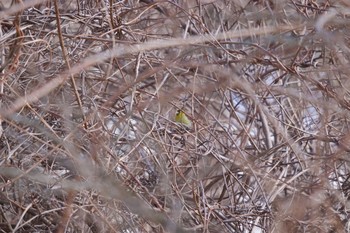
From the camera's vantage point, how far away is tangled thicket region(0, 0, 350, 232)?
1943mm

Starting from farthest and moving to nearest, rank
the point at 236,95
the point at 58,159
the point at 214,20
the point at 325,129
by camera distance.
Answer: the point at 214,20
the point at 236,95
the point at 325,129
the point at 58,159

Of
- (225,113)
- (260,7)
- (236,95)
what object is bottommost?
(225,113)

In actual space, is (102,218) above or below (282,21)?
below

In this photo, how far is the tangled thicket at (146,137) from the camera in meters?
1.94

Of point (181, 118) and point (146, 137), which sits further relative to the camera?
point (181, 118)

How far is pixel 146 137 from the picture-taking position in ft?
6.68

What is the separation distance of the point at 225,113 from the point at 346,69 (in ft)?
3.20

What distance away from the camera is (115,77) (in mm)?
2391

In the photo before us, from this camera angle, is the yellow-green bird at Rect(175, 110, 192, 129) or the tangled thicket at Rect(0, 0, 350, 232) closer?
the tangled thicket at Rect(0, 0, 350, 232)

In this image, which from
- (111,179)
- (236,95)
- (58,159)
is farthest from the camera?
(236,95)

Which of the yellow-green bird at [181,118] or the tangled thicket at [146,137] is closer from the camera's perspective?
the tangled thicket at [146,137]

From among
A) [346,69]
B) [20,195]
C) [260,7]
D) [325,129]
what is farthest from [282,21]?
[20,195]

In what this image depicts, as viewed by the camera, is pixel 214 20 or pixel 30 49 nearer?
pixel 30 49

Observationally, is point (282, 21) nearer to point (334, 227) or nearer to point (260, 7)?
point (260, 7)
